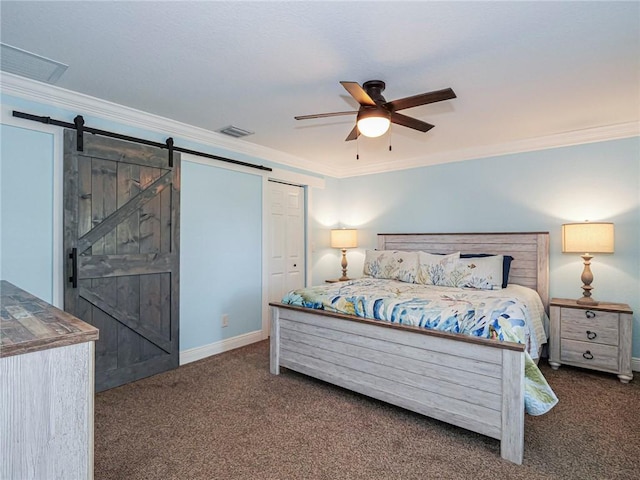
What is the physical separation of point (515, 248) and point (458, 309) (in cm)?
197

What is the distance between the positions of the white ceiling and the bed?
5.64ft

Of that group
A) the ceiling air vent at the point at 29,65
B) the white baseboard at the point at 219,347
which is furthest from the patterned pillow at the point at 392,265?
the ceiling air vent at the point at 29,65

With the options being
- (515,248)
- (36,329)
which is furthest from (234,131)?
(515,248)

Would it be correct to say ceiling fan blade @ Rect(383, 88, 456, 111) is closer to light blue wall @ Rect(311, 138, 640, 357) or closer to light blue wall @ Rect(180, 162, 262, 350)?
light blue wall @ Rect(180, 162, 262, 350)

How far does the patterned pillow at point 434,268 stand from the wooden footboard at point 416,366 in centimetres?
144

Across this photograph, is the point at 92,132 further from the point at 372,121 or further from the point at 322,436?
the point at 322,436

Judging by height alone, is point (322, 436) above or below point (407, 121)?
below

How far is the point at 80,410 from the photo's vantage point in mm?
1122

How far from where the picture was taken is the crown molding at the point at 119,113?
2.50 metres

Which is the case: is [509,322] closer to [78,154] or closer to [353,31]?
[353,31]

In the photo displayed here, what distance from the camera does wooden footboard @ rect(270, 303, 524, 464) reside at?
2.02 metres

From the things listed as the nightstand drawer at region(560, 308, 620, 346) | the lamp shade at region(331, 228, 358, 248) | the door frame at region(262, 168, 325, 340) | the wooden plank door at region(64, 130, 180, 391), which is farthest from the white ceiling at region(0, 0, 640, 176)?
the lamp shade at region(331, 228, 358, 248)

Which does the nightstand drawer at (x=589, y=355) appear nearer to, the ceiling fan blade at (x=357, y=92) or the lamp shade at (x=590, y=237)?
the lamp shade at (x=590, y=237)

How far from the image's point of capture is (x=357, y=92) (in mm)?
2135
